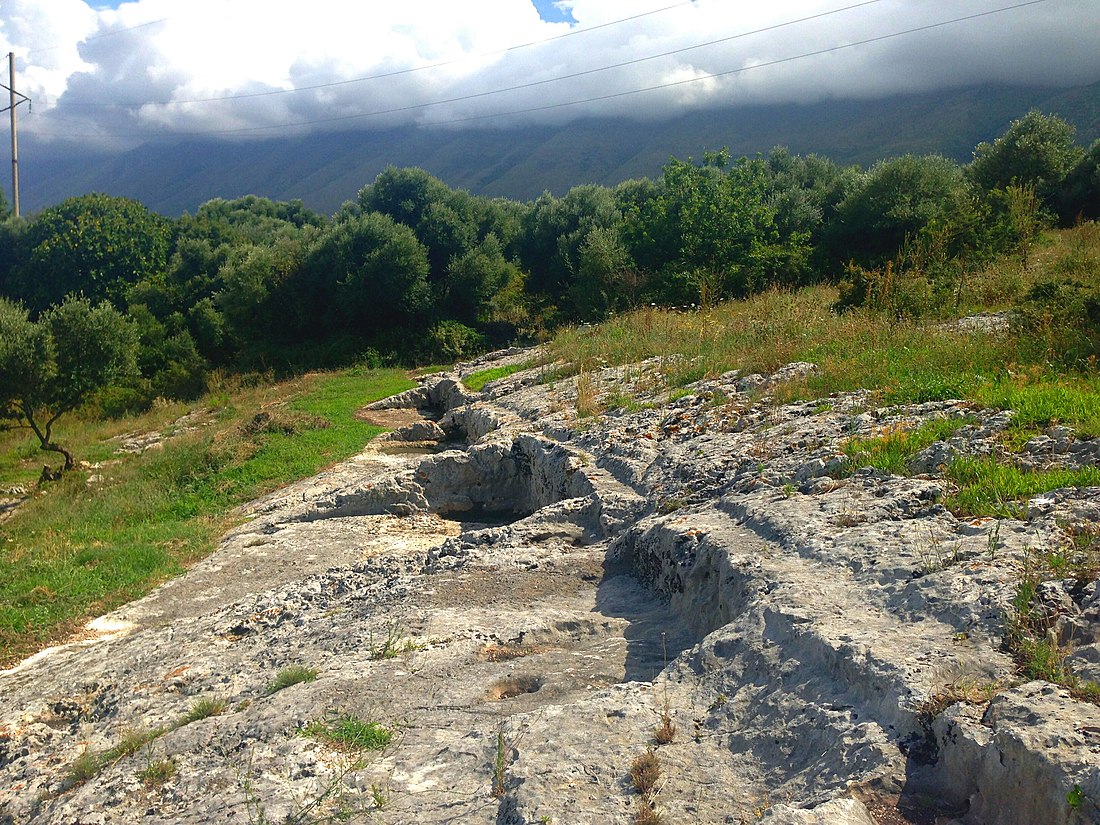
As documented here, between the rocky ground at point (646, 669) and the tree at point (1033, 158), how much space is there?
2301 cm

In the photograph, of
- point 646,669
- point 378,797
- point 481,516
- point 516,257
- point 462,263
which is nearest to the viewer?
point 378,797

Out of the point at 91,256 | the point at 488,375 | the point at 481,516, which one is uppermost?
the point at 91,256

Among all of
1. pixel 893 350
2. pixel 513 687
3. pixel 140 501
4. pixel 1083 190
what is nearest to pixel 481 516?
pixel 140 501

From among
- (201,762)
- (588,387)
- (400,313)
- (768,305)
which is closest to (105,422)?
(400,313)

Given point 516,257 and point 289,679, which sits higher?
point 516,257

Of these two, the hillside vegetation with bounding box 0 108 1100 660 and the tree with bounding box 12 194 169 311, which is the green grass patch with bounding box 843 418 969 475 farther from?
the tree with bounding box 12 194 169 311

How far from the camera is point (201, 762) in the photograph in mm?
4961

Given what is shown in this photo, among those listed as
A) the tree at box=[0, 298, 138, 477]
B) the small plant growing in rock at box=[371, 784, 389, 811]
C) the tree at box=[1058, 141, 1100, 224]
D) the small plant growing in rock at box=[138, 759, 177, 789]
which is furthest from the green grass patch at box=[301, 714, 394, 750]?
the tree at box=[1058, 141, 1100, 224]

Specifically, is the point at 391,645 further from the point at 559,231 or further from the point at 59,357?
the point at 559,231

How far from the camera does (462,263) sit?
102ft

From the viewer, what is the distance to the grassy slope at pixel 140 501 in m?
9.38

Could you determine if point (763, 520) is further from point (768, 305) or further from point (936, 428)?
point (768, 305)

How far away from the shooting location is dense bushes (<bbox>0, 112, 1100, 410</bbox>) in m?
25.5

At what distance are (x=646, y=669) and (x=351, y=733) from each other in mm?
1913
